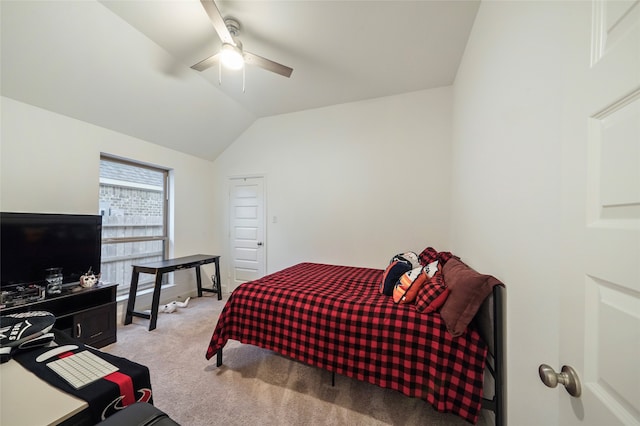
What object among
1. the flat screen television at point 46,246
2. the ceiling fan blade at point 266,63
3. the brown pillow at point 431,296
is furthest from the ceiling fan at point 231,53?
the brown pillow at point 431,296

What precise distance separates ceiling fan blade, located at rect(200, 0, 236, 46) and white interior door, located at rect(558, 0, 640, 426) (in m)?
1.92

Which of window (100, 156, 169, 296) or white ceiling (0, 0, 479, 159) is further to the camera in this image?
window (100, 156, 169, 296)

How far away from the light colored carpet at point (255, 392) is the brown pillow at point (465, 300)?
2.52ft

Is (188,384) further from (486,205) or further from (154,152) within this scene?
(154,152)

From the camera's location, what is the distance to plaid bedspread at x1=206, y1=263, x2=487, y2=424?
4.61 feet

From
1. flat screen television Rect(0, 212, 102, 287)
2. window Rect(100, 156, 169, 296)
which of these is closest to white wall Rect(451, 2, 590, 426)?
flat screen television Rect(0, 212, 102, 287)

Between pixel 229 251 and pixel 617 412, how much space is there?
4464 millimetres

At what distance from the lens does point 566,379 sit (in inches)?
23.3

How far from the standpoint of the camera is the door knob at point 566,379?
57cm

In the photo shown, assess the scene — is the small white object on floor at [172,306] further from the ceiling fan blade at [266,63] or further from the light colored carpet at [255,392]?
the ceiling fan blade at [266,63]

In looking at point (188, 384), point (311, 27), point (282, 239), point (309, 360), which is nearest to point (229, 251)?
point (282, 239)

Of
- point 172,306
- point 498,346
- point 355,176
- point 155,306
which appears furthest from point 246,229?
point 498,346

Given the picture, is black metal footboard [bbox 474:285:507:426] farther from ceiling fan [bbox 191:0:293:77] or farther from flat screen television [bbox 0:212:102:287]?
flat screen television [bbox 0:212:102:287]

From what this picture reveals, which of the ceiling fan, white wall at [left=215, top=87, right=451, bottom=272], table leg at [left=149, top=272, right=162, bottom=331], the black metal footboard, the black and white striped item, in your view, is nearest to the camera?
the black and white striped item
